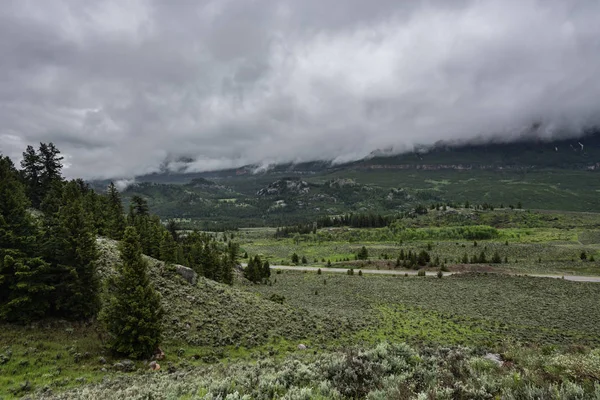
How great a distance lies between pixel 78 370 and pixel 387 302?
37820 mm

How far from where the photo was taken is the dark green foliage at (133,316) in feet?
65.3

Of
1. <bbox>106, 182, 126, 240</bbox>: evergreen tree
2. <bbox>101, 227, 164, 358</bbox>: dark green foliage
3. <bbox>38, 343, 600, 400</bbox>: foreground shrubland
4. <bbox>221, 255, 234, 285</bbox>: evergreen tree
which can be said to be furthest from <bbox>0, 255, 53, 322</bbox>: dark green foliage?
<bbox>221, 255, 234, 285</bbox>: evergreen tree

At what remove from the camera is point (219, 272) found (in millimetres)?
54062

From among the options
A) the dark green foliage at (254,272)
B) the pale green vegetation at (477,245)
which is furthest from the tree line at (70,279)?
the pale green vegetation at (477,245)

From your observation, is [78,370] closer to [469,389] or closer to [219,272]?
[469,389]

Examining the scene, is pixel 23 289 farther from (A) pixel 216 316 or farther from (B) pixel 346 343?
(B) pixel 346 343

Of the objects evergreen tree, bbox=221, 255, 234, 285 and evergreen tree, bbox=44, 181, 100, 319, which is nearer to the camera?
evergreen tree, bbox=44, 181, 100, 319

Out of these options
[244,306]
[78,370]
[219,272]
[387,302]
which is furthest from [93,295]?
[387,302]

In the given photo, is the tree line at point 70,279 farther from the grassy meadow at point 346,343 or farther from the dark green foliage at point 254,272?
the dark green foliage at point 254,272

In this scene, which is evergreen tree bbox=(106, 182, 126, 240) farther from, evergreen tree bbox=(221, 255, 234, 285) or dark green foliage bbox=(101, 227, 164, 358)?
dark green foliage bbox=(101, 227, 164, 358)

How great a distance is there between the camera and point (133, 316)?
20.1 m

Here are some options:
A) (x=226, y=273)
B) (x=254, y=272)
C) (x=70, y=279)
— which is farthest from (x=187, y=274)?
(x=254, y=272)

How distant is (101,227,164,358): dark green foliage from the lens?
1989 cm

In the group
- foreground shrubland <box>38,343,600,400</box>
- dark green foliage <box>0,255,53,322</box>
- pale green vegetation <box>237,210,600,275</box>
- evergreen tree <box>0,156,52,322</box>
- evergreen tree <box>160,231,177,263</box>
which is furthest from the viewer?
pale green vegetation <box>237,210,600,275</box>
